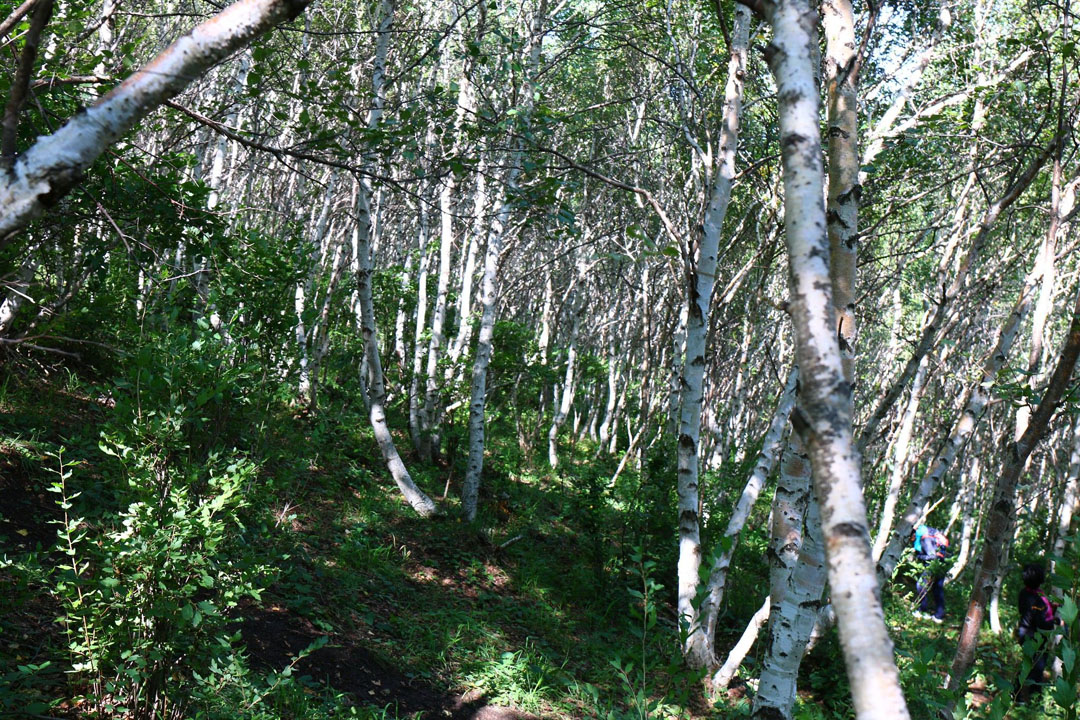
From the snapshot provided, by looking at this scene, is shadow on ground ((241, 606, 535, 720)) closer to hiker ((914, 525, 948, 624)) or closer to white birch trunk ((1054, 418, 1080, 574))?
white birch trunk ((1054, 418, 1080, 574))

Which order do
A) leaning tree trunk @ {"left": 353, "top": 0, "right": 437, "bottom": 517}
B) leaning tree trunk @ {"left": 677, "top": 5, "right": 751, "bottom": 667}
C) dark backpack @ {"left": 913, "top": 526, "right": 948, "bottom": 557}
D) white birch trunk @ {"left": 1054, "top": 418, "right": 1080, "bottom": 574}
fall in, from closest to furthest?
leaning tree trunk @ {"left": 677, "top": 5, "right": 751, "bottom": 667}
leaning tree trunk @ {"left": 353, "top": 0, "right": 437, "bottom": 517}
white birch trunk @ {"left": 1054, "top": 418, "right": 1080, "bottom": 574}
dark backpack @ {"left": 913, "top": 526, "right": 948, "bottom": 557}

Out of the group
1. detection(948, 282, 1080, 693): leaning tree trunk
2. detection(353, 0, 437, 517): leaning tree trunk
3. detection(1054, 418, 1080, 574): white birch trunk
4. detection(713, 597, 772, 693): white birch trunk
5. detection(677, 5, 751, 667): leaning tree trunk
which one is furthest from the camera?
detection(1054, 418, 1080, 574): white birch trunk

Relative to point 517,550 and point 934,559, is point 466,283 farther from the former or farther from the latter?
point 934,559

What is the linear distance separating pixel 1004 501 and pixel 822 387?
431 centimetres

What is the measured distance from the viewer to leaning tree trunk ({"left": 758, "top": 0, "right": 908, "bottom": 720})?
1.24m

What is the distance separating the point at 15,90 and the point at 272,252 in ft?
20.9

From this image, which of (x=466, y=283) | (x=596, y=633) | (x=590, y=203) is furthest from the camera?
(x=590, y=203)

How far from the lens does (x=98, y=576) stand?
3.15 meters

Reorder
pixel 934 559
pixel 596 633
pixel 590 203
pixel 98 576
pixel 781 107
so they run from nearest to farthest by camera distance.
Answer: pixel 781 107 < pixel 98 576 < pixel 596 633 < pixel 934 559 < pixel 590 203

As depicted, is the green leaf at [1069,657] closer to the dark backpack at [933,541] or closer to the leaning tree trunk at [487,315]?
the leaning tree trunk at [487,315]

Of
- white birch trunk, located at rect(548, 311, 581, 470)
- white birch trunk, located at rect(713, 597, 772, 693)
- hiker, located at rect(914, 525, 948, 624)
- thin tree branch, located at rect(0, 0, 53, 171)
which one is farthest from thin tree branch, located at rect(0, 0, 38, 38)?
white birch trunk, located at rect(548, 311, 581, 470)

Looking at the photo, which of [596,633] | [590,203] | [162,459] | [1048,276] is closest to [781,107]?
[162,459]

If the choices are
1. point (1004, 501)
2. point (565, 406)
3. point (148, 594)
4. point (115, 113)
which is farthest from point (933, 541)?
point (115, 113)

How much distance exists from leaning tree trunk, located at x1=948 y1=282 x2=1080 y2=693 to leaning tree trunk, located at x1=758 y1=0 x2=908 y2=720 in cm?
360
